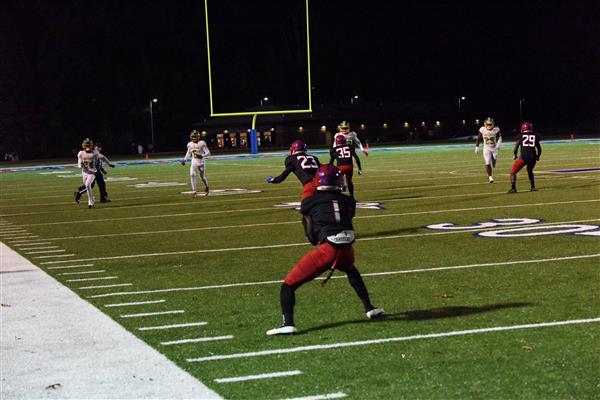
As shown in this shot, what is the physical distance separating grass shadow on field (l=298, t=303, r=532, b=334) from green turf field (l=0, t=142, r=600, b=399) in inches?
0.9

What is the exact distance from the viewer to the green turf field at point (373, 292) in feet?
19.1

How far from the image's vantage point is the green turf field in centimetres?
582

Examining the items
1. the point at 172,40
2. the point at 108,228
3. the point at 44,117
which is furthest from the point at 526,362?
the point at 172,40

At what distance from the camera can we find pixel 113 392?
221 inches

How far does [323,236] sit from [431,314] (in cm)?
123

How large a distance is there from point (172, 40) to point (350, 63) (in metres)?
24.5

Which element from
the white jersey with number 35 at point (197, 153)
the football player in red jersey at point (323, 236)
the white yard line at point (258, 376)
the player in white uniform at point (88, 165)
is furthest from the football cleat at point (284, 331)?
the white jersey with number 35 at point (197, 153)

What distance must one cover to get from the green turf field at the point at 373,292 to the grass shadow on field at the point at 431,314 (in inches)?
0.9

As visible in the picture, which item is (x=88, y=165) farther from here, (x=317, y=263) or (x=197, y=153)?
(x=317, y=263)

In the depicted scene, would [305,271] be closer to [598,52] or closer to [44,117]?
[44,117]

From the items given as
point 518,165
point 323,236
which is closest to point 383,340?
point 323,236

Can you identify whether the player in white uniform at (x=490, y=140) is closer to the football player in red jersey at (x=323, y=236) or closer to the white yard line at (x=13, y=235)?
the white yard line at (x=13, y=235)

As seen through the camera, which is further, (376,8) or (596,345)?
(376,8)

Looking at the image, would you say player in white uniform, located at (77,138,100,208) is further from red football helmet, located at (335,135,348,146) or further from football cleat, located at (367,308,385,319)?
football cleat, located at (367,308,385,319)
